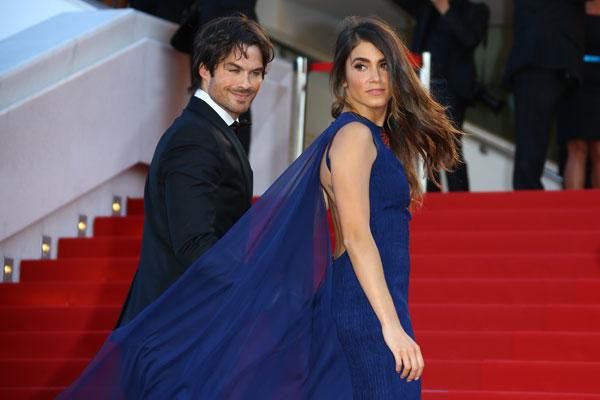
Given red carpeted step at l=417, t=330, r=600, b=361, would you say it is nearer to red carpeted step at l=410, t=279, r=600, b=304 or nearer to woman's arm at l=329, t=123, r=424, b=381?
red carpeted step at l=410, t=279, r=600, b=304

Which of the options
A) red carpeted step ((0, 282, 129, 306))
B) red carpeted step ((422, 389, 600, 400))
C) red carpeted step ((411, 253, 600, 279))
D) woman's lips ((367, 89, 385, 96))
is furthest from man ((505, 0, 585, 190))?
woman's lips ((367, 89, 385, 96))

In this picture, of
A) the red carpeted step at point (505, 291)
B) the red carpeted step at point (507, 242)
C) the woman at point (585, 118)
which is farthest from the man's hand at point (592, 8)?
the red carpeted step at point (505, 291)

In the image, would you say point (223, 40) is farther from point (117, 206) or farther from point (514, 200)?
point (117, 206)

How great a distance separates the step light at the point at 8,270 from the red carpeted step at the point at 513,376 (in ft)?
8.98

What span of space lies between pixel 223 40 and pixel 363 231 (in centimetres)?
93

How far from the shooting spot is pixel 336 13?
14.3 metres

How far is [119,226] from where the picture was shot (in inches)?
326

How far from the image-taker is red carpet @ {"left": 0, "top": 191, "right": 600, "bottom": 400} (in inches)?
235

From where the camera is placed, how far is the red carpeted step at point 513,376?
5.84 m

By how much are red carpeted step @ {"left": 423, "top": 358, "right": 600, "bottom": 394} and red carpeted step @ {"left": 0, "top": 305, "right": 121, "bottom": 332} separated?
5.93ft

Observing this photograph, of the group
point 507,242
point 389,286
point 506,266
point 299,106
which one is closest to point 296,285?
point 389,286

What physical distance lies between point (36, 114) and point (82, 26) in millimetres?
980

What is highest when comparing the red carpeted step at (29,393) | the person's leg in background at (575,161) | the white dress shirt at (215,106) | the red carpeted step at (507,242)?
the white dress shirt at (215,106)

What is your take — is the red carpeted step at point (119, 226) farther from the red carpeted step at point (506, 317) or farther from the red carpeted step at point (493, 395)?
the red carpeted step at point (493, 395)
